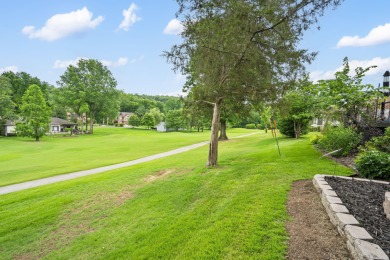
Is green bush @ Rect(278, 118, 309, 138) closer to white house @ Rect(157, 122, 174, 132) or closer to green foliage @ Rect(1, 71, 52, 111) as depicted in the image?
white house @ Rect(157, 122, 174, 132)

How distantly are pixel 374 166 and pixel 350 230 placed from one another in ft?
13.5

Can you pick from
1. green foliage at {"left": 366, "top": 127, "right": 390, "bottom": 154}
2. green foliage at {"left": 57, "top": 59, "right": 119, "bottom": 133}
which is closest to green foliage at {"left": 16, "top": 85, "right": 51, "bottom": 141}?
green foliage at {"left": 57, "top": 59, "right": 119, "bottom": 133}

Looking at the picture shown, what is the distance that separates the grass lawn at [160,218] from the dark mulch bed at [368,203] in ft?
3.84

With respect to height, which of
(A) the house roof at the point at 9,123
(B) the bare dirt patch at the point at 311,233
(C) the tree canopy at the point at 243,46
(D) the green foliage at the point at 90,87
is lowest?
(B) the bare dirt patch at the point at 311,233

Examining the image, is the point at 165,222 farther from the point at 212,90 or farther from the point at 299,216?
the point at 212,90

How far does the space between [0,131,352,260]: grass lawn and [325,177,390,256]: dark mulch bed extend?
117 cm

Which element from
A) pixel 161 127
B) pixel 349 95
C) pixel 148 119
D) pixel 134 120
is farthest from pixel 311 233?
pixel 134 120

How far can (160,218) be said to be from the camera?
5.63 meters

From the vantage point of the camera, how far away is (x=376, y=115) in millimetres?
11156

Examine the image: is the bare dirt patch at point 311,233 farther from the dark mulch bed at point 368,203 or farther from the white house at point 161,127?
the white house at point 161,127

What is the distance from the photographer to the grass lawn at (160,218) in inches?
157

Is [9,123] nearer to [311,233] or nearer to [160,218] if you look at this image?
[160,218]

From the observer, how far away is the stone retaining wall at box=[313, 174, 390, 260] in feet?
9.22

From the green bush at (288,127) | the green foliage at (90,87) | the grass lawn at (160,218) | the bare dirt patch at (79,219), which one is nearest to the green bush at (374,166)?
the grass lawn at (160,218)
